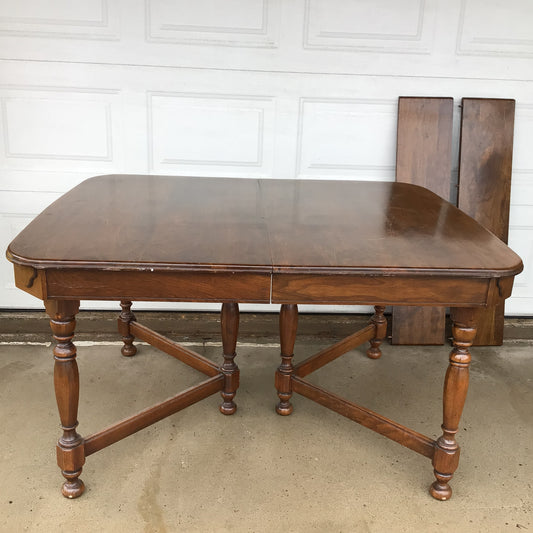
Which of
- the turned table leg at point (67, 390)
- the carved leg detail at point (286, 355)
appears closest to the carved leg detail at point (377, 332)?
the carved leg detail at point (286, 355)

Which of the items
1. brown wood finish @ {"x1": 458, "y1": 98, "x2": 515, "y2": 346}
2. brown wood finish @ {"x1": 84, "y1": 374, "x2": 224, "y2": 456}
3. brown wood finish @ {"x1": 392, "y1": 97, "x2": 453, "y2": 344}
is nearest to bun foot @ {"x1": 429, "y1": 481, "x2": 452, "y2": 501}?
brown wood finish @ {"x1": 84, "y1": 374, "x2": 224, "y2": 456}

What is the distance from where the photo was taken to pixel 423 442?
7.25 feet

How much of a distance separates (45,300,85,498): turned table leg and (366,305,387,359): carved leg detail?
5.28 ft

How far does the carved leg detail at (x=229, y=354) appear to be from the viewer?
262 centimetres

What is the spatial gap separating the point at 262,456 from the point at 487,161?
1.96 m

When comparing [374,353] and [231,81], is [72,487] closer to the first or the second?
[374,353]

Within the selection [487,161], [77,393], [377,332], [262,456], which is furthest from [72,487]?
[487,161]

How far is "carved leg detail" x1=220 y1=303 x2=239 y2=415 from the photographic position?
103 inches

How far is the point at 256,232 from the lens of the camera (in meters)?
2.07

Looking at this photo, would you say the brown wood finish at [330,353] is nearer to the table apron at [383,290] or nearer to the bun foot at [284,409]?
the bun foot at [284,409]

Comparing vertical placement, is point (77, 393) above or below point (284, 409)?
above

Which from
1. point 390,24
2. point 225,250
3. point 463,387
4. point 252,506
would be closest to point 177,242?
point 225,250

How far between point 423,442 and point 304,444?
1.64 ft

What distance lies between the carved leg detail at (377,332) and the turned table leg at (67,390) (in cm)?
161
